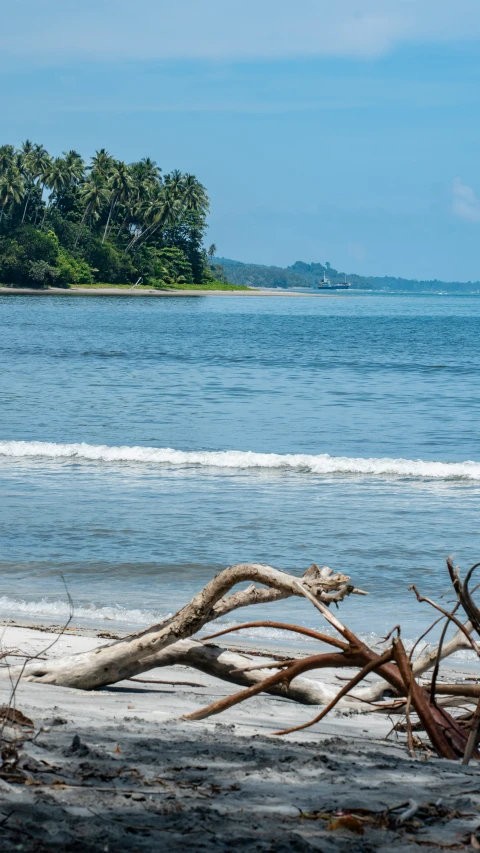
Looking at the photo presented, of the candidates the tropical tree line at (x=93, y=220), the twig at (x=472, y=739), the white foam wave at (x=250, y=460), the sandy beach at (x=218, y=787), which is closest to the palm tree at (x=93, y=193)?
the tropical tree line at (x=93, y=220)

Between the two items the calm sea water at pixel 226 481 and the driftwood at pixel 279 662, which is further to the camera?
the calm sea water at pixel 226 481

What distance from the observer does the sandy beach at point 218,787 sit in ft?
8.31

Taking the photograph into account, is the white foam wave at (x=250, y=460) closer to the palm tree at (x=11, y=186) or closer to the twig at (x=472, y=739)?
the twig at (x=472, y=739)

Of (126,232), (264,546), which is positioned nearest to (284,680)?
(264,546)

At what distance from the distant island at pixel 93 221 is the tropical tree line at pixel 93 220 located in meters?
0.12

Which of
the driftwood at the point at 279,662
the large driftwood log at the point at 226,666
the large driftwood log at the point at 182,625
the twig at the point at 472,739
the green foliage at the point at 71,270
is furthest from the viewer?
the green foliage at the point at 71,270

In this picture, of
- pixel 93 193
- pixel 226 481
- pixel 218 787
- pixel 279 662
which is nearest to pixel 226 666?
pixel 279 662

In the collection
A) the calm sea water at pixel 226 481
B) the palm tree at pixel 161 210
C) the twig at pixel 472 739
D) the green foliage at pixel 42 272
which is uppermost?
the palm tree at pixel 161 210

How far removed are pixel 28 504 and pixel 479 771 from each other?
839 centimetres

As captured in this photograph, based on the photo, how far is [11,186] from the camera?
107812mm

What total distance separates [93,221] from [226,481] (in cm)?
11279

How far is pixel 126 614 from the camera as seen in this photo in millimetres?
6980

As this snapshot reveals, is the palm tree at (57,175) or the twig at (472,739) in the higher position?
the palm tree at (57,175)

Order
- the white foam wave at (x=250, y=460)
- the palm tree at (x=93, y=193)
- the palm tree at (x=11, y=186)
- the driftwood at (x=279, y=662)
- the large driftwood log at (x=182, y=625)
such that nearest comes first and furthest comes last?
the driftwood at (x=279, y=662) → the large driftwood log at (x=182, y=625) → the white foam wave at (x=250, y=460) → the palm tree at (x=11, y=186) → the palm tree at (x=93, y=193)
